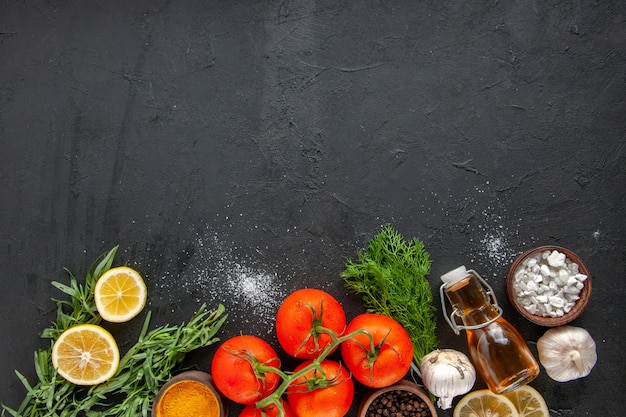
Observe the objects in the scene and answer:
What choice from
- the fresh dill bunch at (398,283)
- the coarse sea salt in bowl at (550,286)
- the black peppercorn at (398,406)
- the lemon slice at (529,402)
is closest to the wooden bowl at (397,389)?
the black peppercorn at (398,406)

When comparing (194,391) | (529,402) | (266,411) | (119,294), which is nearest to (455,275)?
(529,402)

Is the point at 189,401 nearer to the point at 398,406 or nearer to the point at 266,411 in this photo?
the point at 266,411

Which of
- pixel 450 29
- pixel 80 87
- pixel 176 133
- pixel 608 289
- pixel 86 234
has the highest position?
pixel 450 29

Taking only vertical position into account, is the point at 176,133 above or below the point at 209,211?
above

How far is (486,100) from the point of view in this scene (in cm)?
222

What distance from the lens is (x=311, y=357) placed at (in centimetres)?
195

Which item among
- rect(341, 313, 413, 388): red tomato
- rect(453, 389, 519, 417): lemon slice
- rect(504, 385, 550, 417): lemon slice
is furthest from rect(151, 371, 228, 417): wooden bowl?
rect(504, 385, 550, 417): lemon slice

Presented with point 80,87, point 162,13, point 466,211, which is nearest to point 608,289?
point 466,211

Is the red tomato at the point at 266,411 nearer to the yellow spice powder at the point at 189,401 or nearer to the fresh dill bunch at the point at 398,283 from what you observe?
the yellow spice powder at the point at 189,401

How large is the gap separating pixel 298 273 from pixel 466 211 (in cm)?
66

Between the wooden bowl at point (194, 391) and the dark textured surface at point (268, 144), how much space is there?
7.3 inches

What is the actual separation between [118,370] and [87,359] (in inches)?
4.4

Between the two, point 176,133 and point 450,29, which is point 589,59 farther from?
point 176,133

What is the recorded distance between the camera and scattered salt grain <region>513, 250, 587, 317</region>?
6.87 ft
